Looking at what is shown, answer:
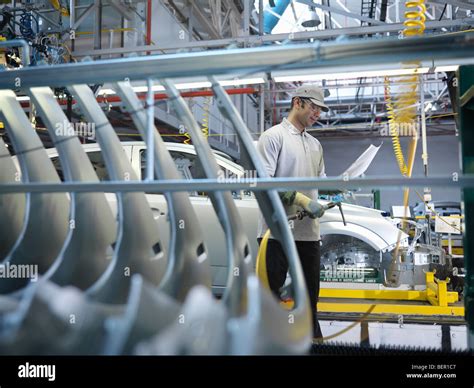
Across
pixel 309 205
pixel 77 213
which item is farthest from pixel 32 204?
pixel 309 205

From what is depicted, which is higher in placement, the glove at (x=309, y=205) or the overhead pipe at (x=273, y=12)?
the overhead pipe at (x=273, y=12)

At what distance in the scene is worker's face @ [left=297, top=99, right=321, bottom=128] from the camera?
8.10 feet

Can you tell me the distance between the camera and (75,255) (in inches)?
62.3

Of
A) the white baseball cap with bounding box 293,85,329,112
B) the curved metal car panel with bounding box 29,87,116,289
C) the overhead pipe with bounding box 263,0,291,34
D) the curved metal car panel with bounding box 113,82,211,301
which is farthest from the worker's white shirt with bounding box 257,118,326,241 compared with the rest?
the overhead pipe with bounding box 263,0,291,34

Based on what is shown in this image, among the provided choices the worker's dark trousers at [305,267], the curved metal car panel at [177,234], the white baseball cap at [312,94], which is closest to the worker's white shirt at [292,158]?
the worker's dark trousers at [305,267]

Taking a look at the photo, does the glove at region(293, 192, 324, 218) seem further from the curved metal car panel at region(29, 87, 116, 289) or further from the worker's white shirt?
the curved metal car panel at region(29, 87, 116, 289)

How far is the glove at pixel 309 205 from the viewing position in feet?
7.29

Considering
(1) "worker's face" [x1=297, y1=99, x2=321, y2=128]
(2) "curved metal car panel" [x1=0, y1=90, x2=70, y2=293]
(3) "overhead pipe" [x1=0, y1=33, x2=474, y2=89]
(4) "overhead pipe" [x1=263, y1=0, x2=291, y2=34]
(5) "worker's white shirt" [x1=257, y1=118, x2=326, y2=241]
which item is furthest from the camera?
(4) "overhead pipe" [x1=263, y1=0, x2=291, y2=34]

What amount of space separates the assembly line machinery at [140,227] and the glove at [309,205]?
697mm

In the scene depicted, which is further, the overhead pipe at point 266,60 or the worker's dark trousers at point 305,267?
the worker's dark trousers at point 305,267

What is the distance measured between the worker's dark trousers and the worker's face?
2.26 feet

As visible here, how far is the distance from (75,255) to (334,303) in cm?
272

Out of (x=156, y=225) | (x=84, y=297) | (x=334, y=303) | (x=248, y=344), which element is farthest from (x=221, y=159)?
(x=248, y=344)

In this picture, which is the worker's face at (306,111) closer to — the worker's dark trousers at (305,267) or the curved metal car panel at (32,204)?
the worker's dark trousers at (305,267)
